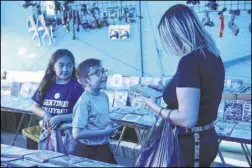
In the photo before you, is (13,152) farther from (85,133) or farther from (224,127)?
(224,127)

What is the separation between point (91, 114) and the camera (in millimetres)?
2852

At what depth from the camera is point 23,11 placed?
7.07 meters

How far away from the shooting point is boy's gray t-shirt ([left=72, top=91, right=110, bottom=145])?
9.09ft

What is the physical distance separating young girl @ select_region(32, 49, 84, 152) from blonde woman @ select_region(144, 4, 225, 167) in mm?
1409

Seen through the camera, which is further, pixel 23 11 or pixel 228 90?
pixel 23 11

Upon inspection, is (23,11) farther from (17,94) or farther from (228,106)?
(228,106)

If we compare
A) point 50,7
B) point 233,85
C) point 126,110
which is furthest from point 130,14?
point 233,85

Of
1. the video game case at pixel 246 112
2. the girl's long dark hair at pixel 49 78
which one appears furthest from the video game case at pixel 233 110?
the girl's long dark hair at pixel 49 78

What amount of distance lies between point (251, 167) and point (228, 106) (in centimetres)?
80

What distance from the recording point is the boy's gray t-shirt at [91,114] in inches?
109

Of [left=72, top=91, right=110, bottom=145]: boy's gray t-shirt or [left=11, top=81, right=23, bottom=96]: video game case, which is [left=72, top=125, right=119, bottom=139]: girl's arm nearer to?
[left=72, top=91, right=110, bottom=145]: boy's gray t-shirt

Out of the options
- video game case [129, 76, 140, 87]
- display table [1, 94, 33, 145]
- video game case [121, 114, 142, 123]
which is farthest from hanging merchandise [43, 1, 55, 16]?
video game case [121, 114, 142, 123]

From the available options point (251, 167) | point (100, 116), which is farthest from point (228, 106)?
point (100, 116)

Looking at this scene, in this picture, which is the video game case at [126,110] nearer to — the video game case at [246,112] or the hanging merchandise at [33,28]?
the video game case at [246,112]
